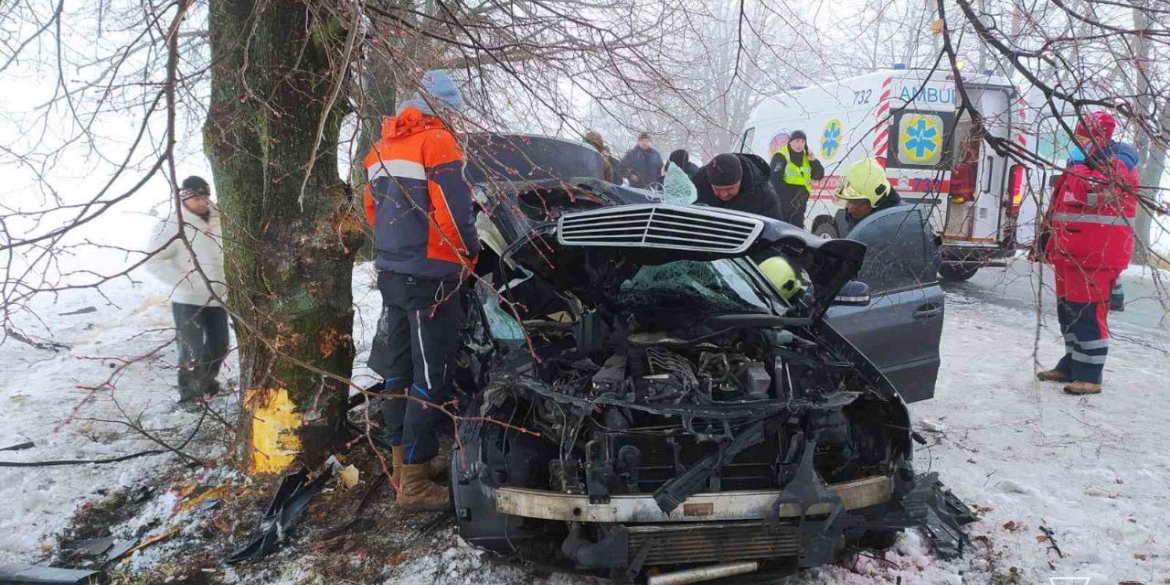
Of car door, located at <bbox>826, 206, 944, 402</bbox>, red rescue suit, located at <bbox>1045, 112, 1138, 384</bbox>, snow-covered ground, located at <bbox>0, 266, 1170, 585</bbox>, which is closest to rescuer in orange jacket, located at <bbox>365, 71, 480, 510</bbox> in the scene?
snow-covered ground, located at <bbox>0, 266, 1170, 585</bbox>

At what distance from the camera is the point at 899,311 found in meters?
4.21

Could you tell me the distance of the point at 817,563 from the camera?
2.59 metres

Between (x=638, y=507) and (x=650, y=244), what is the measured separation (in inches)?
39.6

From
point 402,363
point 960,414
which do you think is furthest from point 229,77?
point 960,414

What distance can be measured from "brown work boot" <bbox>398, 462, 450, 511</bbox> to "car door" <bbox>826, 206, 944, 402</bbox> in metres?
2.40

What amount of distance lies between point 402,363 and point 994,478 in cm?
330

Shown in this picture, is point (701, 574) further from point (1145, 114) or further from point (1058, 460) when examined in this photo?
point (1058, 460)

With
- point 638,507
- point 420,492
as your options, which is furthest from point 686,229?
point 420,492

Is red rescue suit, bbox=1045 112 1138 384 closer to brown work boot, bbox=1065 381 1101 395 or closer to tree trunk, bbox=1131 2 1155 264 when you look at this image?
brown work boot, bbox=1065 381 1101 395

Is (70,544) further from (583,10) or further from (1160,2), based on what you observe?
(1160,2)

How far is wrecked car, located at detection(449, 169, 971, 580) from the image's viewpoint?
255cm

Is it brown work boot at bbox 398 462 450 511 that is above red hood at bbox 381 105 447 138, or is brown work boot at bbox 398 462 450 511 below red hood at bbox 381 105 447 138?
below

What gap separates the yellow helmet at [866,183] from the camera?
4.84 meters

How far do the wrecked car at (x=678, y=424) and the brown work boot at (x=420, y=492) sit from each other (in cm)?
75
